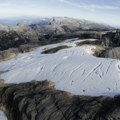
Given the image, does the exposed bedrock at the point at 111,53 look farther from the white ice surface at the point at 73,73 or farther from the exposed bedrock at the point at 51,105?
the exposed bedrock at the point at 51,105

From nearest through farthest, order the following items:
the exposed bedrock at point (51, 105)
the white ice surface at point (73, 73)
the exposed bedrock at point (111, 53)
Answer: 1. the exposed bedrock at point (51, 105)
2. the white ice surface at point (73, 73)
3. the exposed bedrock at point (111, 53)

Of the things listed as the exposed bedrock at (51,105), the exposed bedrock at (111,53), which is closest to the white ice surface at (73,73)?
the exposed bedrock at (51,105)

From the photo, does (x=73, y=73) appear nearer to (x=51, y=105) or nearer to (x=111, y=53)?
(x=51, y=105)

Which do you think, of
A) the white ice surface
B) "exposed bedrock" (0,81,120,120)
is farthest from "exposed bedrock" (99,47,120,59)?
"exposed bedrock" (0,81,120,120)

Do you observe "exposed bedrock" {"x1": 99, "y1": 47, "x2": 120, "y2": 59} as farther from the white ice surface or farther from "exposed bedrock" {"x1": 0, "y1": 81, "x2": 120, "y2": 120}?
"exposed bedrock" {"x1": 0, "y1": 81, "x2": 120, "y2": 120}

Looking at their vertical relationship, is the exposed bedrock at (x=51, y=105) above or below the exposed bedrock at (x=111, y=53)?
below

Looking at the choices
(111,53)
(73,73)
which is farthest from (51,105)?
(111,53)
